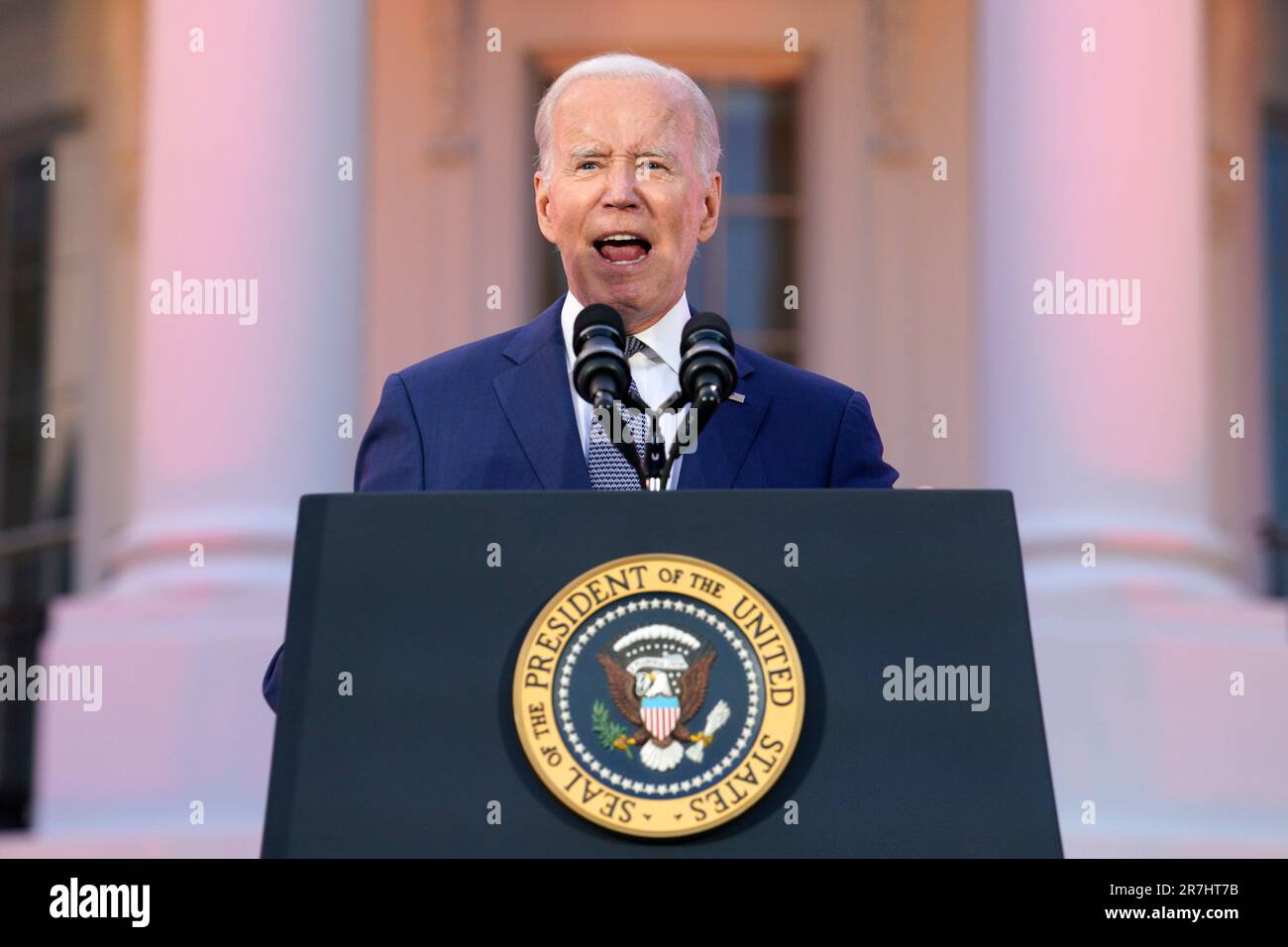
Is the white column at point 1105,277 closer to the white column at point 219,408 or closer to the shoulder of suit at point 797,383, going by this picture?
the white column at point 219,408

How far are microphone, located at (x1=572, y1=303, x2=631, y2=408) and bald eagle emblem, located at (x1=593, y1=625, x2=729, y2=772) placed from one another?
14.8 inches

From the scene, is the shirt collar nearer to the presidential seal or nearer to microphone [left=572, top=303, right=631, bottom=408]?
microphone [left=572, top=303, right=631, bottom=408]

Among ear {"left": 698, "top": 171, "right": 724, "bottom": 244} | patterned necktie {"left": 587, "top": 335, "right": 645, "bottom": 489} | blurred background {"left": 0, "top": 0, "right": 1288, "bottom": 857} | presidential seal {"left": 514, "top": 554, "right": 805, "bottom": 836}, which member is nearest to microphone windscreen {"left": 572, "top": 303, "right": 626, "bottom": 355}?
patterned necktie {"left": 587, "top": 335, "right": 645, "bottom": 489}

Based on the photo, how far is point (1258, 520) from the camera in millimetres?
9938

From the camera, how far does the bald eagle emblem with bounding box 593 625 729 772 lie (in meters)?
2.30

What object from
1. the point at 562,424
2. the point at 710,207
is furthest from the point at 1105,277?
the point at 562,424

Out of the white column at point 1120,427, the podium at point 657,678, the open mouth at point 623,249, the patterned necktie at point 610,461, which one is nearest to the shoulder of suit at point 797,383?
the open mouth at point 623,249

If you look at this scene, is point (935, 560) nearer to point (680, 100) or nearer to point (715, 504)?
point (715, 504)

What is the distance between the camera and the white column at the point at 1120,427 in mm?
7047

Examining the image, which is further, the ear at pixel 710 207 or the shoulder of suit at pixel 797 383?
the ear at pixel 710 207

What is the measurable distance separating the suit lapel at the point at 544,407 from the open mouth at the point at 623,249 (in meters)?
0.15

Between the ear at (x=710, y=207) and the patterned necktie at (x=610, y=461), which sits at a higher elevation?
the ear at (x=710, y=207)

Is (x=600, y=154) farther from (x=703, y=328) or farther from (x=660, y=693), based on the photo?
(x=660, y=693)
